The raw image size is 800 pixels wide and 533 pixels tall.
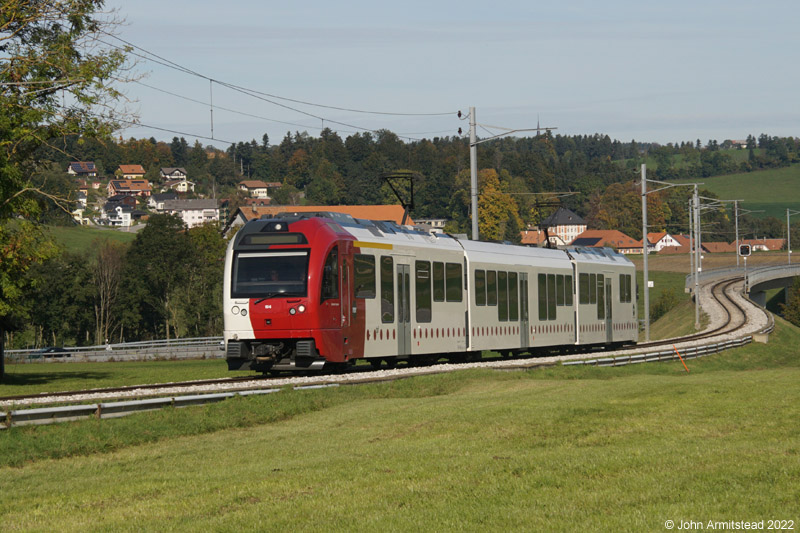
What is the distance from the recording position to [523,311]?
35750 mm

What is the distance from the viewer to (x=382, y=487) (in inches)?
472

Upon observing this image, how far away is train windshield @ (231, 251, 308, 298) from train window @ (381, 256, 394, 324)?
2.88 m

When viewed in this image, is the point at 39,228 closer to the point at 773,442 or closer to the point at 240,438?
the point at 240,438

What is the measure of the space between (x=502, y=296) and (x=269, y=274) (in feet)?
35.9

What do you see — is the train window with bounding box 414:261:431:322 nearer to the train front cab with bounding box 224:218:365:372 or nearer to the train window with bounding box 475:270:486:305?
the train window with bounding box 475:270:486:305

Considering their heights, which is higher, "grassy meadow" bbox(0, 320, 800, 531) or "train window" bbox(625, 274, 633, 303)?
"train window" bbox(625, 274, 633, 303)

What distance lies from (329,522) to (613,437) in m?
6.58

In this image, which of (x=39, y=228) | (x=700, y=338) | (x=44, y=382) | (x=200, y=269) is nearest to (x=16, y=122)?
(x=39, y=228)

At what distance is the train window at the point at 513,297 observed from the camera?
113 ft

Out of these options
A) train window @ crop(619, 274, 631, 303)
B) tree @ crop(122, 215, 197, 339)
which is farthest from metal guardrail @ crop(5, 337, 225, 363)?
tree @ crop(122, 215, 197, 339)

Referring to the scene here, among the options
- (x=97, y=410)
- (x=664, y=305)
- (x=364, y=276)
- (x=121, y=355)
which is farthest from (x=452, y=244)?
(x=664, y=305)

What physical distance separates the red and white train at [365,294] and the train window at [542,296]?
0.68 feet

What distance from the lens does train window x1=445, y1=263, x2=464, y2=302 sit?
30.5 meters

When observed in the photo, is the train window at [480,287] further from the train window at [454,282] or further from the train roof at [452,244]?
the train window at [454,282]
